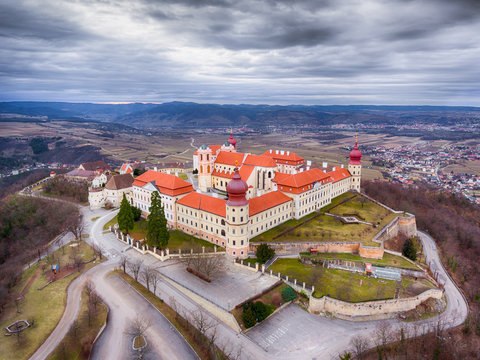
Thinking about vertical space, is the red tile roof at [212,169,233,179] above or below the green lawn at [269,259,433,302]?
above

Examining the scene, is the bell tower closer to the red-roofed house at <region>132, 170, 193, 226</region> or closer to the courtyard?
the red-roofed house at <region>132, 170, 193, 226</region>

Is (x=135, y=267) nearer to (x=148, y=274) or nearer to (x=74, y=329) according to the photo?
(x=148, y=274)

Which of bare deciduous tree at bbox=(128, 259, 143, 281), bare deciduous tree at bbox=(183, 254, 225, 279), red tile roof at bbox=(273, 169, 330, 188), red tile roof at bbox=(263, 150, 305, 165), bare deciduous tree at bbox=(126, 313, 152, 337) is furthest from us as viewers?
red tile roof at bbox=(263, 150, 305, 165)

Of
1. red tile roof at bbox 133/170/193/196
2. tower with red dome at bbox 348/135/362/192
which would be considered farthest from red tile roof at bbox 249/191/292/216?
tower with red dome at bbox 348/135/362/192

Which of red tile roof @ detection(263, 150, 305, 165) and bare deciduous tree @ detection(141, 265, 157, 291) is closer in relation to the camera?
bare deciduous tree @ detection(141, 265, 157, 291)

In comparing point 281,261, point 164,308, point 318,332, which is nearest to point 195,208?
point 281,261
